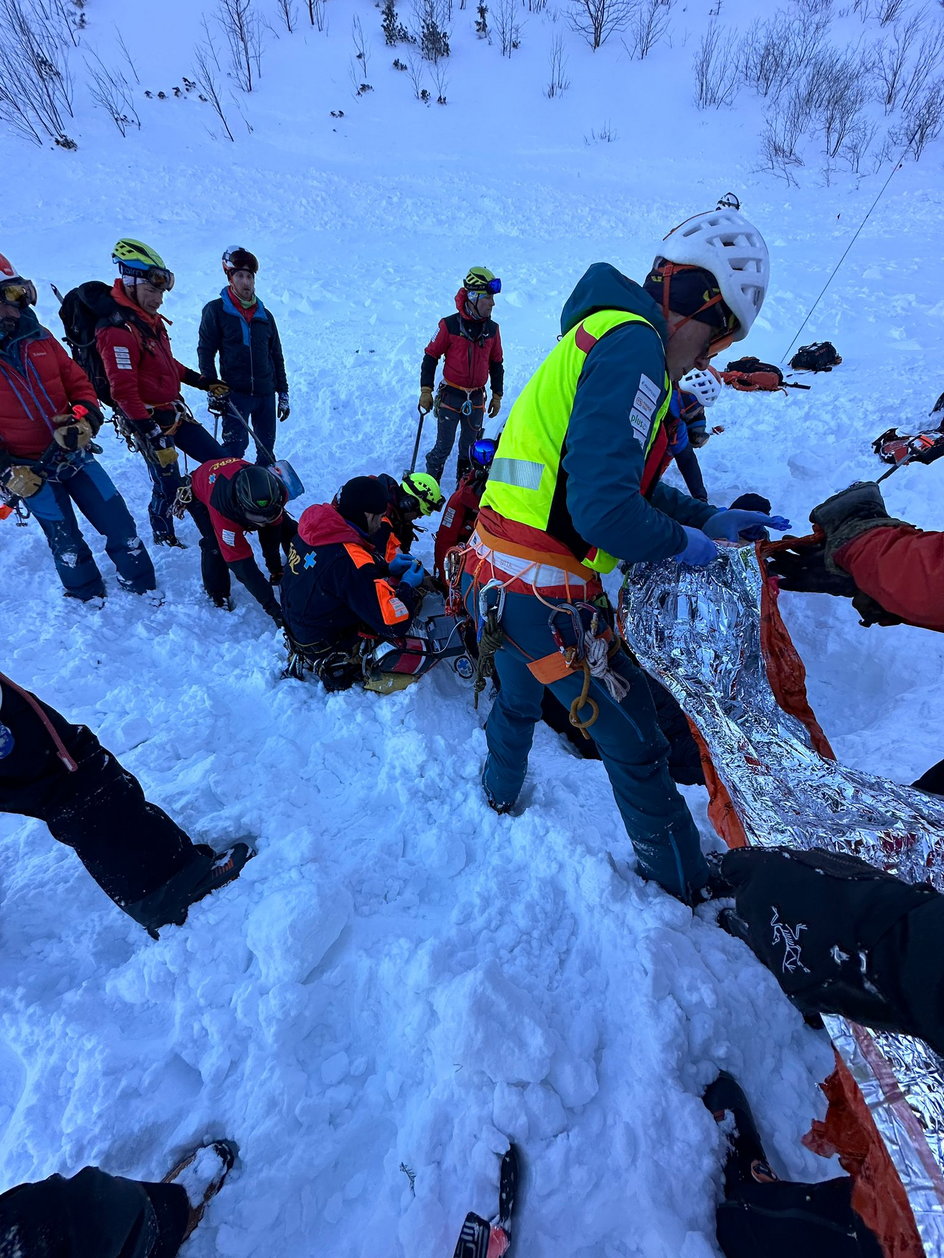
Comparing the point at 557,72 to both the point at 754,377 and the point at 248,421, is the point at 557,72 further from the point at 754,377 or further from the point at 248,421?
the point at 248,421

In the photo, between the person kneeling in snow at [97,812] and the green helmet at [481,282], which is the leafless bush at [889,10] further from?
the person kneeling in snow at [97,812]

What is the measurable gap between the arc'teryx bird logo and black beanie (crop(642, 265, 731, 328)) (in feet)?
5.84

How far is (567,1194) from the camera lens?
163 centimetres

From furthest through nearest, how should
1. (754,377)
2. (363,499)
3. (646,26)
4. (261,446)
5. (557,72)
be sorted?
(646,26) < (557,72) < (754,377) < (261,446) < (363,499)

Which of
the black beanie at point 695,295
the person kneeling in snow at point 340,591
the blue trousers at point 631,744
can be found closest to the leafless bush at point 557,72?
the person kneeling in snow at point 340,591

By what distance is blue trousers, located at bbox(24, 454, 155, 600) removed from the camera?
3818 millimetres

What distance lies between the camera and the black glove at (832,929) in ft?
3.35

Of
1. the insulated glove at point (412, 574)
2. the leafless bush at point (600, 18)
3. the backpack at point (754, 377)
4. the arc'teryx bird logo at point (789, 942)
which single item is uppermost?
the leafless bush at point (600, 18)

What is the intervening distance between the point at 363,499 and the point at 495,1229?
321cm

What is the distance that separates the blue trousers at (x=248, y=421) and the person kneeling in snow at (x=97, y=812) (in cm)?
402

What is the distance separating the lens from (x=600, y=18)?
17.8m

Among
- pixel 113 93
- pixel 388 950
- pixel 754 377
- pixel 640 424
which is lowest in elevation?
pixel 388 950

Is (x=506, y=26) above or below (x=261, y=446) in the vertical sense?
above

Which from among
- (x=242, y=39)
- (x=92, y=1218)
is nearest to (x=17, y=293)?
(x=92, y=1218)
